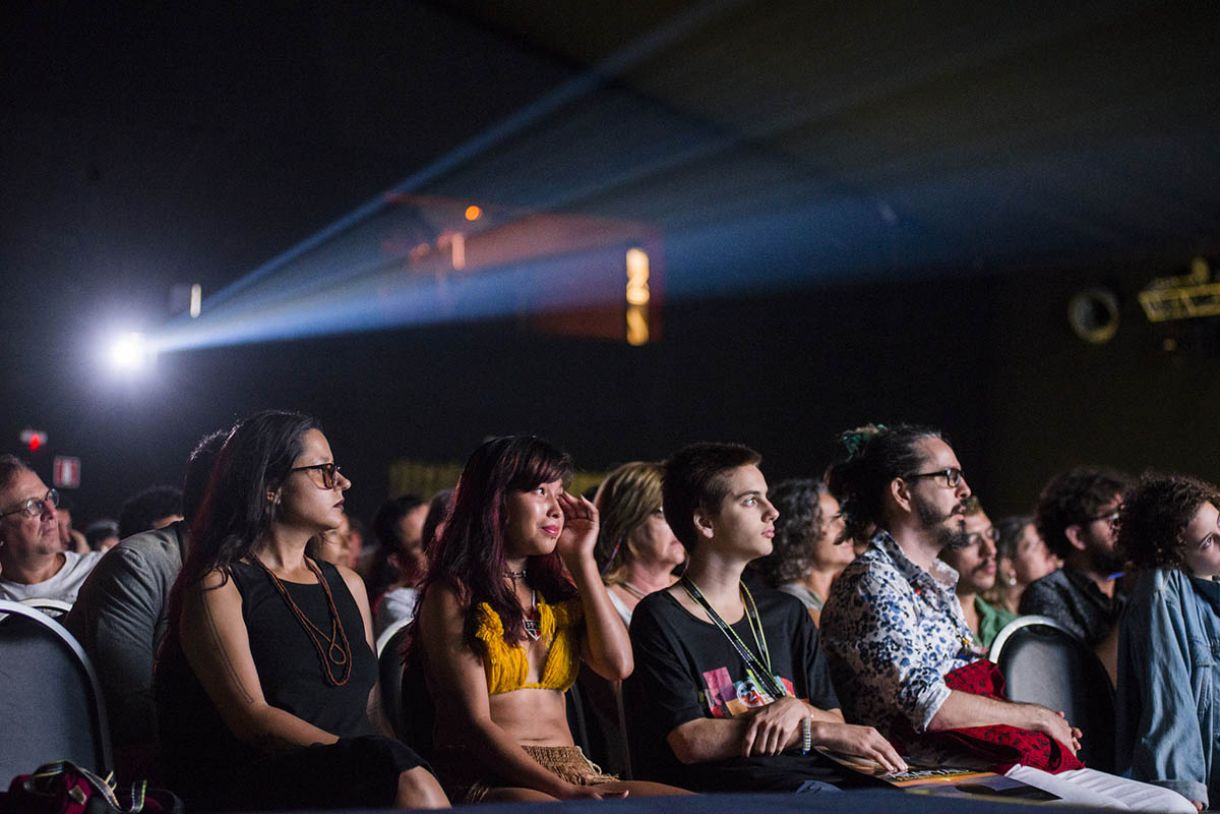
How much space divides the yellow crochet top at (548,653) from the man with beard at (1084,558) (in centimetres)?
160

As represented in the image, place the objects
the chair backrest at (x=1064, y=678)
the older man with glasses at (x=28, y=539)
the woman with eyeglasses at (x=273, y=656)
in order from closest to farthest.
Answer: the woman with eyeglasses at (x=273, y=656), the chair backrest at (x=1064, y=678), the older man with glasses at (x=28, y=539)

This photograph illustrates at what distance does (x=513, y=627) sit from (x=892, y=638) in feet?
2.69

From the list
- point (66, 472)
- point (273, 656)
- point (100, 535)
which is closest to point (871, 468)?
point (273, 656)

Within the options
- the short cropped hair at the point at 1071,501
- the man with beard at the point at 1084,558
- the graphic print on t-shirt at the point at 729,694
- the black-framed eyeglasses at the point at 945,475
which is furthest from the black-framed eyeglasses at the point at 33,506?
the short cropped hair at the point at 1071,501

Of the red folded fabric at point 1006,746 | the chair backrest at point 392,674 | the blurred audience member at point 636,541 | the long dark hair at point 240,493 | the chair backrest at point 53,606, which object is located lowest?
the red folded fabric at point 1006,746

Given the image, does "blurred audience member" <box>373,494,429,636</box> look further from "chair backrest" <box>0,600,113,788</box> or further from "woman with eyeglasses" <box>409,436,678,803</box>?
"chair backrest" <box>0,600,113,788</box>

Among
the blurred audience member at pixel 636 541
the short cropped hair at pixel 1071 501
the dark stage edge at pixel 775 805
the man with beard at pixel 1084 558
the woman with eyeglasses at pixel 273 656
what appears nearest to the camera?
the dark stage edge at pixel 775 805

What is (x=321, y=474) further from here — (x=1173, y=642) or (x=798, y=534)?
(x=1173, y=642)

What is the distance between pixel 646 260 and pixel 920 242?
2.37 meters

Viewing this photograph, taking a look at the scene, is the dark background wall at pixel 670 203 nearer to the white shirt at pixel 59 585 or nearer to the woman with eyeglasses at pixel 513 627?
the white shirt at pixel 59 585

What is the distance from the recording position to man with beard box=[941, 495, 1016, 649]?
3.66m

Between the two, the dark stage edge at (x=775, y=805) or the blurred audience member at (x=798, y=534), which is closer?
the dark stage edge at (x=775, y=805)

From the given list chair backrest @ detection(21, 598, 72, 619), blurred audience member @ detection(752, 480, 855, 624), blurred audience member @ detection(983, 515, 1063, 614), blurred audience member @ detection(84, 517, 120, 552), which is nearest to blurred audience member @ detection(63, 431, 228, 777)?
chair backrest @ detection(21, 598, 72, 619)

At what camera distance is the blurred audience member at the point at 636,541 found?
3.17 m
